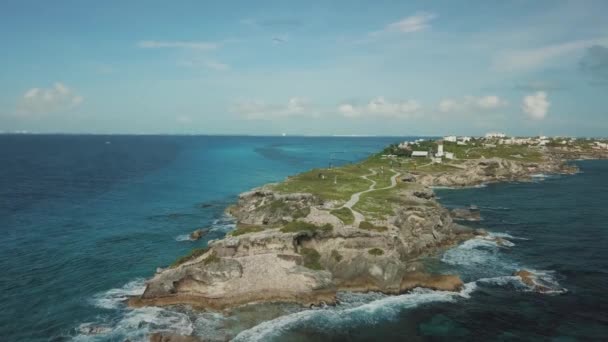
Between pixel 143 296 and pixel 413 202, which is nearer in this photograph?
pixel 143 296

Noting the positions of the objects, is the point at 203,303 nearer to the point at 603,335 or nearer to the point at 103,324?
the point at 103,324

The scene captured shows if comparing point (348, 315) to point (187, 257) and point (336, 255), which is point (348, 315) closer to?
point (336, 255)

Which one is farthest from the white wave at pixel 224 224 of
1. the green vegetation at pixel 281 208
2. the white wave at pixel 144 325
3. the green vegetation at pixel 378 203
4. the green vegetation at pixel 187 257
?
the white wave at pixel 144 325

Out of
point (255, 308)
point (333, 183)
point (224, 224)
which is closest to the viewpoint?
point (255, 308)

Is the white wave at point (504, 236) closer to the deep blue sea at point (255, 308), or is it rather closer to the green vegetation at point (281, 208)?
the deep blue sea at point (255, 308)

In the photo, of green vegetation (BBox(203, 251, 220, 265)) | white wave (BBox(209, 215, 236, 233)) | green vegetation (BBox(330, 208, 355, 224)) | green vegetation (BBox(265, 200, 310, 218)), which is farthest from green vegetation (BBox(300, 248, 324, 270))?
white wave (BBox(209, 215, 236, 233))

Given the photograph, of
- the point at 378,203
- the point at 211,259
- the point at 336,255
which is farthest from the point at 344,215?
the point at 211,259

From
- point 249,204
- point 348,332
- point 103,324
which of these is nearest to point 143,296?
point 103,324
